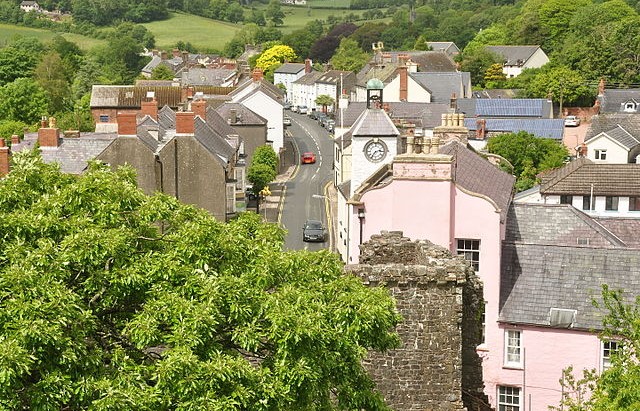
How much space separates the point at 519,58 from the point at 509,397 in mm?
124284

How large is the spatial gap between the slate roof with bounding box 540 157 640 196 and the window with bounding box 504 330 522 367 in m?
23.5

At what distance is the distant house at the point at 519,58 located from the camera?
147500 millimetres

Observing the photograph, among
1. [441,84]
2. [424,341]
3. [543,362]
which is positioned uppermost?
[441,84]

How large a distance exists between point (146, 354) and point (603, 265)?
58.0 feet

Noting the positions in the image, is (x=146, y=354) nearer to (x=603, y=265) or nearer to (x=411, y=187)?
(x=411, y=187)

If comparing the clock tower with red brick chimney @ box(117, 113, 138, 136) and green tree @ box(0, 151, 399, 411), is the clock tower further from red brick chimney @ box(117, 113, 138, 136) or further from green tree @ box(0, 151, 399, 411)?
green tree @ box(0, 151, 399, 411)

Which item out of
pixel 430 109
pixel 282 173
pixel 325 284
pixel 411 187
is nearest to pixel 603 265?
pixel 411 187

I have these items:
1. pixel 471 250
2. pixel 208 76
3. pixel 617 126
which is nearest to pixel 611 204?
pixel 471 250

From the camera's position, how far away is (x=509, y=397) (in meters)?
29.6

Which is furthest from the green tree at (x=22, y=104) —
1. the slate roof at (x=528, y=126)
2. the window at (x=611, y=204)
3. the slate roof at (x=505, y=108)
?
the window at (x=611, y=204)

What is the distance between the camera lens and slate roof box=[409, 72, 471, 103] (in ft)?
→ 346

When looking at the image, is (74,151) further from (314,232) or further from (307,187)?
(307,187)

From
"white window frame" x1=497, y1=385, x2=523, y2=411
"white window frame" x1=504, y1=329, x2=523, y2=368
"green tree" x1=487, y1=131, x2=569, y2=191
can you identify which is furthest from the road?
"white window frame" x1=497, y1=385, x2=523, y2=411

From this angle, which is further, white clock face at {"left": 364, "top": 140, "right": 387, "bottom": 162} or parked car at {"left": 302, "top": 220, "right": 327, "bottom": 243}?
parked car at {"left": 302, "top": 220, "right": 327, "bottom": 243}
